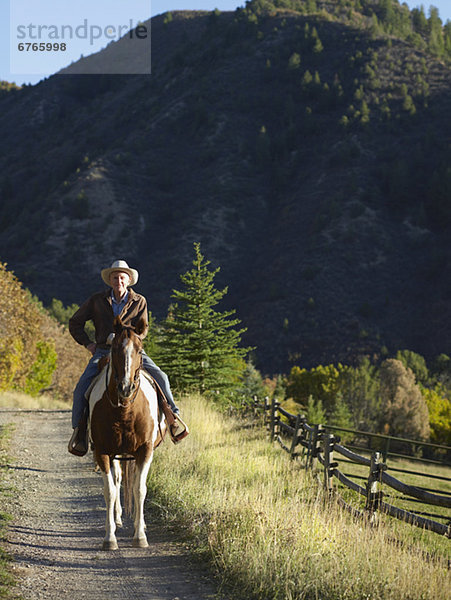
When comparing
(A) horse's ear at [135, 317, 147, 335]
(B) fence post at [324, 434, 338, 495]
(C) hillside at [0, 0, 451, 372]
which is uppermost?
(C) hillside at [0, 0, 451, 372]

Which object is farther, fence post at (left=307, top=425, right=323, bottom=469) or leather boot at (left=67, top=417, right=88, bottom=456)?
fence post at (left=307, top=425, right=323, bottom=469)

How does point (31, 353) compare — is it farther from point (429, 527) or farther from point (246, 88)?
point (246, 88)

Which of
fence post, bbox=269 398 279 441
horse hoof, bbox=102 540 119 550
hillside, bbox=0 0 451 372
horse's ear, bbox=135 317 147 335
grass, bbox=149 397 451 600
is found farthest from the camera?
hillside, bbox=0 0 451 372

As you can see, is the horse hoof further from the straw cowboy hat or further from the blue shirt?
the straw cowboy hat

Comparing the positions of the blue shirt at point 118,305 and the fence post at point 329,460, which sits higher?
the blue shirt at point 118,305

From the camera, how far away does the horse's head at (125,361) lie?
218 inches

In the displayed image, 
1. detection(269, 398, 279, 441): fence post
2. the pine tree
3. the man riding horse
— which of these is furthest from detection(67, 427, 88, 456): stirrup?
the pine tree

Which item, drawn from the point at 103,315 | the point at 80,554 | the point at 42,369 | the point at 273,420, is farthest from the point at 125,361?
the point at 42,369

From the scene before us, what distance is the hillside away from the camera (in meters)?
72.8

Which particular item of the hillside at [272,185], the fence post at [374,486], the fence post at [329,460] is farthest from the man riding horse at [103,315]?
the hillside at [272,185]

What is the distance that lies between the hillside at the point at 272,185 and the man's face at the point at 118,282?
62.5 metres

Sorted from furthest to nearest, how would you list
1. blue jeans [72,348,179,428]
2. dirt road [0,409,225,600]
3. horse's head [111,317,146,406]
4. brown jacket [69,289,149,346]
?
blue jeans [72,348,179,428], brown jacket [69,289,149,346], horse's head [111,317,146,406], dirt road [0,409,225,600]

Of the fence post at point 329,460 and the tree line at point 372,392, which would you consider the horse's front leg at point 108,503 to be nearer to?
Answer: the fence post at point 329,460

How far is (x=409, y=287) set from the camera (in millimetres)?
74500
